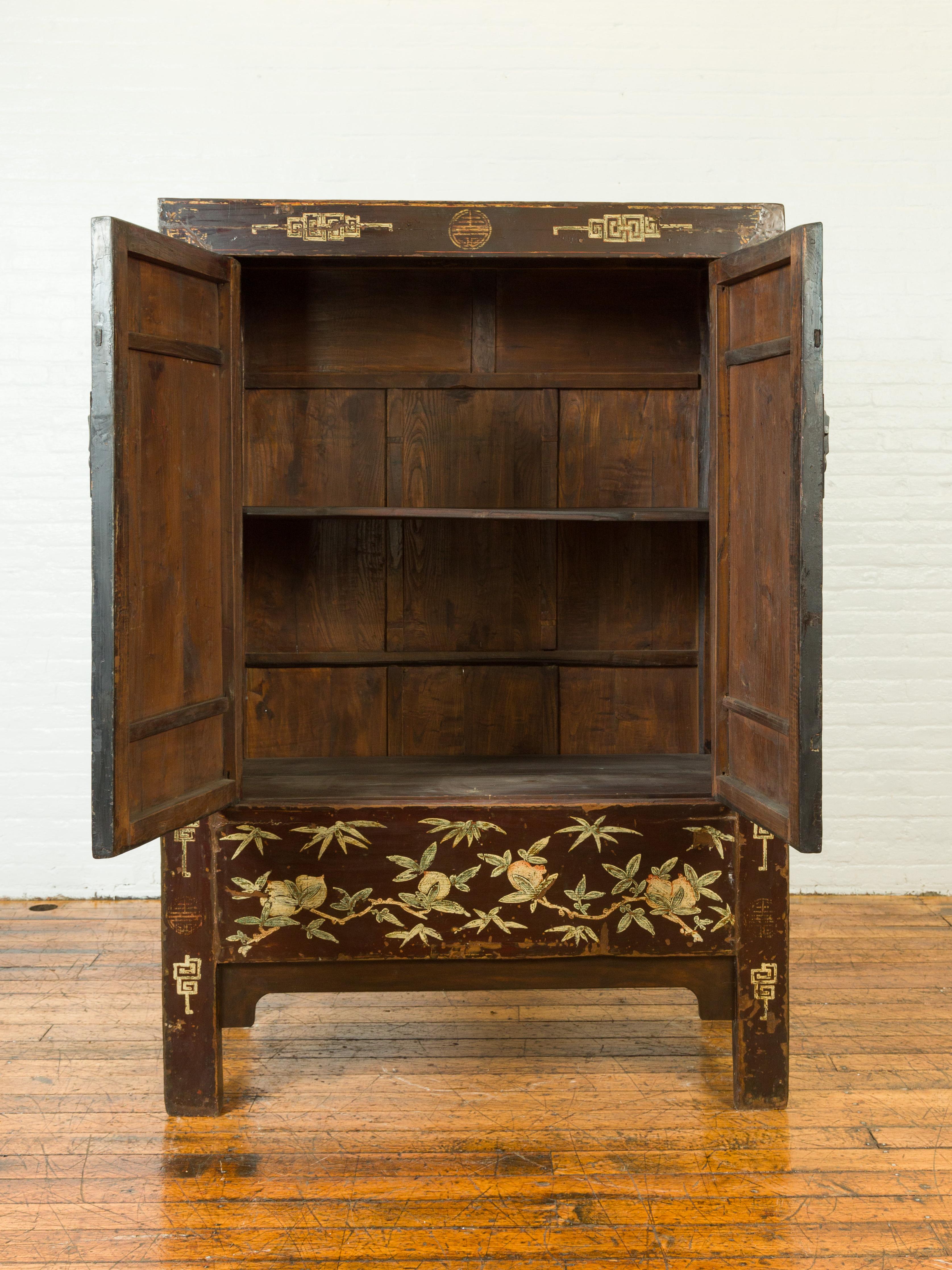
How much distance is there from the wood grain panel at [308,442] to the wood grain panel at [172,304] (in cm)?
81

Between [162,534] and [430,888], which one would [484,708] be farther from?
[162,534]

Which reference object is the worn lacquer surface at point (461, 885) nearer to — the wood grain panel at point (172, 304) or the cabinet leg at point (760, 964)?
the cabinet leg at point (760, 964)

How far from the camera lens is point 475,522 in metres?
3.38

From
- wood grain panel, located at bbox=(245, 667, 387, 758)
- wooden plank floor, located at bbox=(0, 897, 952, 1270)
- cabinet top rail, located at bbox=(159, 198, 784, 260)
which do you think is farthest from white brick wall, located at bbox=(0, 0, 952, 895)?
cabinet top rail, located at bbox=(159, 198, 784, 260)

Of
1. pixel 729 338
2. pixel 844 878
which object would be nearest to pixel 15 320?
pixel 729 338

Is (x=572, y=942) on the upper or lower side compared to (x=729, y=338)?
lower

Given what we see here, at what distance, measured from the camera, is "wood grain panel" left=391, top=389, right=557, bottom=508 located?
331 cm

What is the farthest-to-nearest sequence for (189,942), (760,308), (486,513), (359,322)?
1. (359,322)
2. (486,513)
3. (189,942)
4. (760,308)

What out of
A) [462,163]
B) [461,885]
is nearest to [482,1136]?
[461,885]

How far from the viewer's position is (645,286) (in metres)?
3.24

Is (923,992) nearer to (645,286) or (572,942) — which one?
(572,942)

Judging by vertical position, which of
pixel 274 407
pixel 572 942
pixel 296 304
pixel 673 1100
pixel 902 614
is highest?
pixel 296 304

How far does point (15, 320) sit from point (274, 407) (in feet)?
4.68

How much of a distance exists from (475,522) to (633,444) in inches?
20.5
